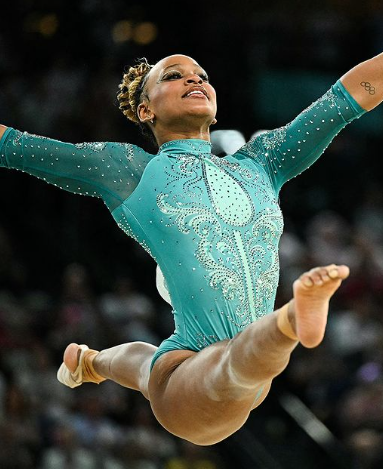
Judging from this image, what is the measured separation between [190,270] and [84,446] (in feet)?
9.98

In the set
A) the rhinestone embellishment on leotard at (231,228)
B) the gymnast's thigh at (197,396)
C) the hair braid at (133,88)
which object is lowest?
the gymnast's thigh at (197,396)

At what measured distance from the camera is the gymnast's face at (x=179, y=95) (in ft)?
12.7

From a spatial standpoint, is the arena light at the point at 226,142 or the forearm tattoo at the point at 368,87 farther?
the arena light at the point at 226,142

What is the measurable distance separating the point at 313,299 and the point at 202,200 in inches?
34.6

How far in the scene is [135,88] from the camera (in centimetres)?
418

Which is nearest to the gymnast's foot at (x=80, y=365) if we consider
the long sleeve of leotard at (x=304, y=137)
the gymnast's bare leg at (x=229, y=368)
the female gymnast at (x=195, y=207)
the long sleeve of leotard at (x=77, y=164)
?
the female gymnast at (x=195, y=207)

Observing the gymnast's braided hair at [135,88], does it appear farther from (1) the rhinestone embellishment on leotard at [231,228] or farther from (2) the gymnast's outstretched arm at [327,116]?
(2) the gymnast's outstretched arm at [327,116]

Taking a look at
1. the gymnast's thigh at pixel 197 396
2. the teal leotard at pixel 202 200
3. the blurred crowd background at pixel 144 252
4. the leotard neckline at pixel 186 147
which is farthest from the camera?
the blurred crowd background at pixel 144 252

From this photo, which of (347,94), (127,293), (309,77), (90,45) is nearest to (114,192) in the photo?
(347,94)

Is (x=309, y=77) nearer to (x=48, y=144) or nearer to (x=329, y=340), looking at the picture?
(x=329, y=340)

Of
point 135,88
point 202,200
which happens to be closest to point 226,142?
point 135,88

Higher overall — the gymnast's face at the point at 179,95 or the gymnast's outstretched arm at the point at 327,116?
the gymnast's face at the point at 179,95

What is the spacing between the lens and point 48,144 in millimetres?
3805

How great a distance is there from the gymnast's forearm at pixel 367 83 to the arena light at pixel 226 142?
0.72 m
